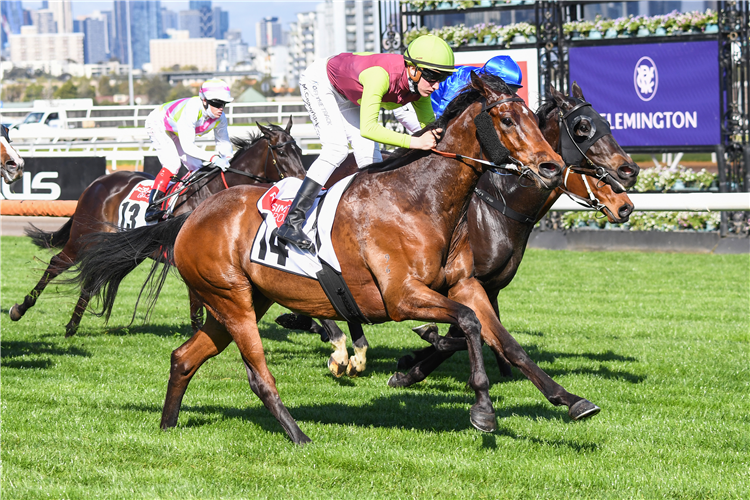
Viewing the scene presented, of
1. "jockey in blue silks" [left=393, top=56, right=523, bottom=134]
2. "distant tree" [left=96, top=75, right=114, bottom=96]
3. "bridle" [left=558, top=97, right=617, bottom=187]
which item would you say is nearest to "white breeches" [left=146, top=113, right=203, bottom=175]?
"jockey in blue silks" [left=393, top=56, right=523, bottom=134]

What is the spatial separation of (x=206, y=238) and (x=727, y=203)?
5138 mm

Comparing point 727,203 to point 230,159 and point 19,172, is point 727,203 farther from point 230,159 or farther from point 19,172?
point 19,172

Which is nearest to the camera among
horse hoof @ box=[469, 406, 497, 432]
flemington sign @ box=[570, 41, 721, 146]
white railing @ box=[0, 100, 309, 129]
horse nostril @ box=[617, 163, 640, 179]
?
horse hoof @ box=[469, 406, 497, 432]

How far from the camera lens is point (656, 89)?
43.3 ft

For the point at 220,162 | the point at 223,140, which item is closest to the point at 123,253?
the point at 220,162

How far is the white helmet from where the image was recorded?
7.29 metres

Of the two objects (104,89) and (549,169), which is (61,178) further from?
(104,89)

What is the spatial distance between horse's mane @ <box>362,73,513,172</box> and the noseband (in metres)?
1.25

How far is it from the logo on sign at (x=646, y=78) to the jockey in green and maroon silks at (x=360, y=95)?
935cm

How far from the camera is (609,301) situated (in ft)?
30.8

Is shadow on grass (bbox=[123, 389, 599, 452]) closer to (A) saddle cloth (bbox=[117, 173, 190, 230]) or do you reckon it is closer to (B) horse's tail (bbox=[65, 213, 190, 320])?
(B) horse's tail (bbox=[65, 213, 190, 320])

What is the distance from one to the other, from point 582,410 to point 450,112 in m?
1.57

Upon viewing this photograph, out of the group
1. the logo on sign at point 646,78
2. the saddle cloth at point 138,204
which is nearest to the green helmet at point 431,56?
the saddle cloth at point 138,204

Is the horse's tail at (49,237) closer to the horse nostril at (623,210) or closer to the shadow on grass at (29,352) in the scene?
the shadow on grass at (29,352)
